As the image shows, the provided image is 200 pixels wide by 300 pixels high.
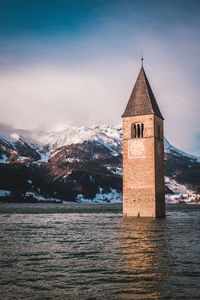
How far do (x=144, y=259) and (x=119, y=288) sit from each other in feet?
21.2

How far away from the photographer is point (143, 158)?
2275 inches

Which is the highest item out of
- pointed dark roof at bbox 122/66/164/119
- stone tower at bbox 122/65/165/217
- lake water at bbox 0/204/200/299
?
pointed dark roof at bbox 122/66/164/119

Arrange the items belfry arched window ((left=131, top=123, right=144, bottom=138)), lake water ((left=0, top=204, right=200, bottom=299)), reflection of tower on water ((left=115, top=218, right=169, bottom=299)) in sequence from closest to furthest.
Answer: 1. lake water ((left=0, top=204, right=200, bottom=299))
2. reflection of tower on water ((left=115, top=218, right=169, bottom=299))
3. belfry arched window ((left=131, top=123, right=144, bottom=138))

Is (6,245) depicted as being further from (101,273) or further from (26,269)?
(101,273)

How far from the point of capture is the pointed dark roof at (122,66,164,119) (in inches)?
2370

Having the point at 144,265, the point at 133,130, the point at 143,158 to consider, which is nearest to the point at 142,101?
the point at 133,130

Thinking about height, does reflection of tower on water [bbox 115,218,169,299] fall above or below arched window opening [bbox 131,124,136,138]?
below

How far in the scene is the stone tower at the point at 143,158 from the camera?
56.2 metres

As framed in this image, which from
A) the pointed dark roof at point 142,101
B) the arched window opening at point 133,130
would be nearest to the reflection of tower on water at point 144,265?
the arched window opening at point 133,130

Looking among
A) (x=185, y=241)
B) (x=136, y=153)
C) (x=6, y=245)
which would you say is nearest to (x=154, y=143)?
(x=136, y=153)

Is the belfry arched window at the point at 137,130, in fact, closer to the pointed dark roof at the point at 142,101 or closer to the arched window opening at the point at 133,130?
the arched window opening at the point at 133,130

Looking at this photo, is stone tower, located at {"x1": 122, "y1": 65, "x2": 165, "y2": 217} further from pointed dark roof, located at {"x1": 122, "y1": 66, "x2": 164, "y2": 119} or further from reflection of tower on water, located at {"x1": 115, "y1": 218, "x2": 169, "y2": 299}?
reflection of tower on water, located at {"x1": 115, "y1": 218, "x2": 169, "y2": 299}

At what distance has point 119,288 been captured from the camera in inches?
588

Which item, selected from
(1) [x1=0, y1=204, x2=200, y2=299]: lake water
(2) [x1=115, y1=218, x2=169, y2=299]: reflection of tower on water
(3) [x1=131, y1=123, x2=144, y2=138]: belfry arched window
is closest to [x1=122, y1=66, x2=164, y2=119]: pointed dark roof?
(3) [x1=131, y1=123, x2=144, y2=138]: belfry arched window
